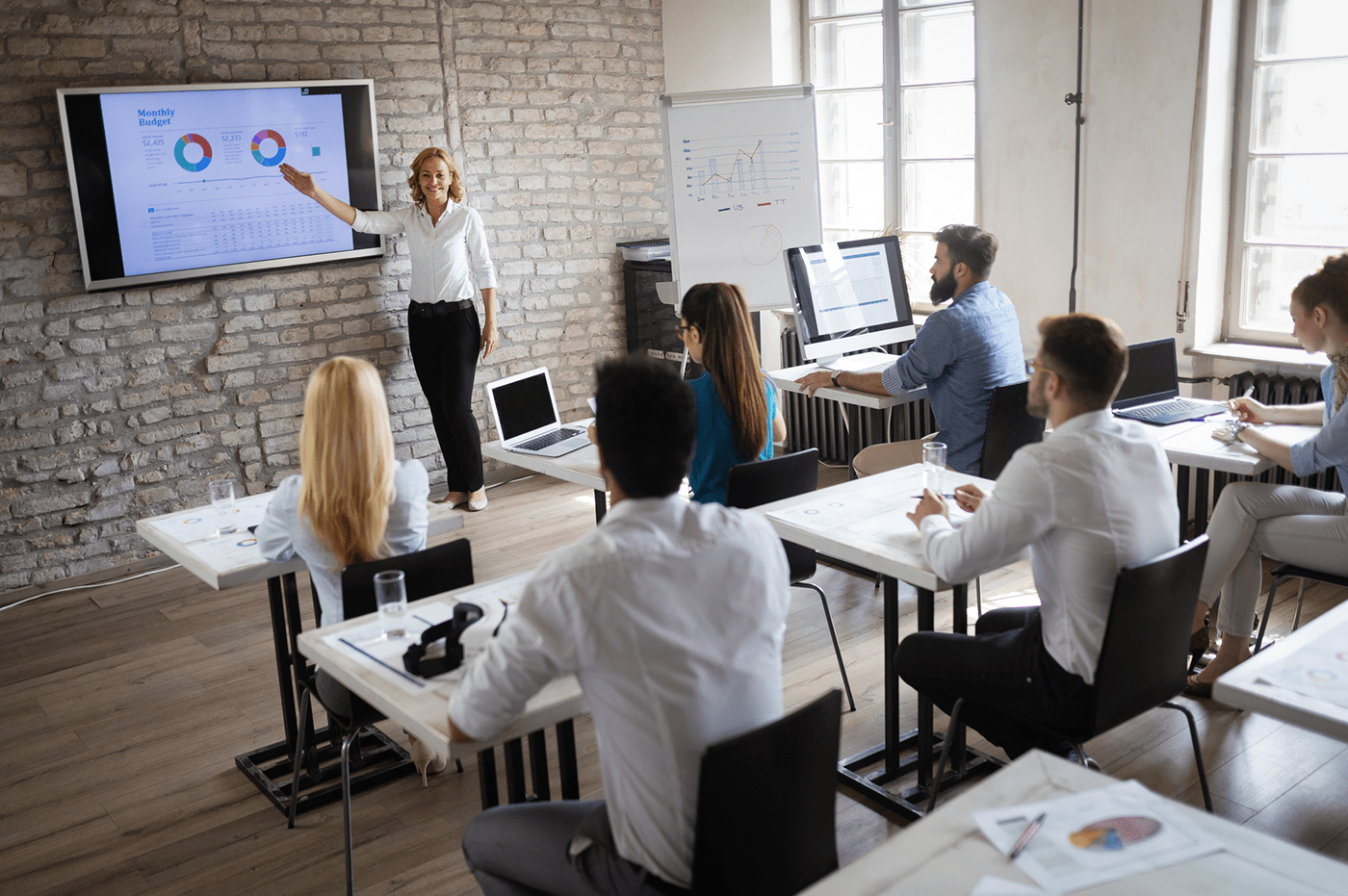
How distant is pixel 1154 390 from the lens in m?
4.06

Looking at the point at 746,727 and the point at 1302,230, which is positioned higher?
the point at 1302,230

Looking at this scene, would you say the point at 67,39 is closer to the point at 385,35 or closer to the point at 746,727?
the point at 385,35

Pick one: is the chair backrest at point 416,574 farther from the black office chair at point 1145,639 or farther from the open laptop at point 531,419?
the black office chair at point 1145,639

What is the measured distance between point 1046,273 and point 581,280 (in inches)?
100

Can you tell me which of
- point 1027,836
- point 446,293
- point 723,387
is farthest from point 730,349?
point 446,293

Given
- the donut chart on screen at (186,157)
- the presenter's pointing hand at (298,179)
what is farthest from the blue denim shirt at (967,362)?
the donut chart on screen at (186,157)

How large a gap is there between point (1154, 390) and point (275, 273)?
3.87 meters

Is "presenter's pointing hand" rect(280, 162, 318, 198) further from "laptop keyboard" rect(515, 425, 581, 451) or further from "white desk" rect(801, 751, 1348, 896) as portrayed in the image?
"white desk" rect(801, 751, 1348, 896)

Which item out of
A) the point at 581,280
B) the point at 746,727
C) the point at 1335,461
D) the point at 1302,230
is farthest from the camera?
the point at 581,280

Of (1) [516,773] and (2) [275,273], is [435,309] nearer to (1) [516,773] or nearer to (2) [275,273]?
(2) [275,273]

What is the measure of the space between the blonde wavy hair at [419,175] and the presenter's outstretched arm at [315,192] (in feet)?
1.01

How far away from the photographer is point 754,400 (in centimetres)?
327

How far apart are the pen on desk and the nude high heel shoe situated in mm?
2004

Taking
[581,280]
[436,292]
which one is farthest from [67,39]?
[581,280]
